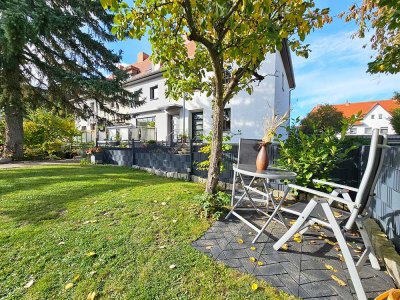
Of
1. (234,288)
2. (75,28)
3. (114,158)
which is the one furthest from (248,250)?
(75,28)

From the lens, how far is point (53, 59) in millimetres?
12484

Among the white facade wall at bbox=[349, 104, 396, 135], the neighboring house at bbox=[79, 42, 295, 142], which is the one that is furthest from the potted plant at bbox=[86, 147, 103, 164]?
the white facade wall at bbox=[349, 104, 396, 135]

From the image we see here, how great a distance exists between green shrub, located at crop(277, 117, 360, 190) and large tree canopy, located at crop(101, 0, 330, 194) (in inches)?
56.6

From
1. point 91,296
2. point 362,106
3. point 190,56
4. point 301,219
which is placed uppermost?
point 362,106

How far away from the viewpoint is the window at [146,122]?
17.6 m

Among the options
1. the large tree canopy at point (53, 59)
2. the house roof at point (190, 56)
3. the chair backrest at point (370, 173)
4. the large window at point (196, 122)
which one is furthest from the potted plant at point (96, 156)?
the chair backrest at point (370, 173)

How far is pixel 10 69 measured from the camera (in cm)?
1019

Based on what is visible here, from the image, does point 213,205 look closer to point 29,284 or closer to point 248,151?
point 248,151

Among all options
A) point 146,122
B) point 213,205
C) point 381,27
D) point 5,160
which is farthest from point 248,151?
point 146,122

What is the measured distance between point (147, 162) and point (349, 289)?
7274 mm

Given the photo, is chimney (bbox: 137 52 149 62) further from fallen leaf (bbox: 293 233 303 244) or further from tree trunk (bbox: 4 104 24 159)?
fallen leaf (bbox: 293 233 303 244)

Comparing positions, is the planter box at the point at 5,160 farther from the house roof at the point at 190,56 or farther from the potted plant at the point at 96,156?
the house roof at the point at 190,56

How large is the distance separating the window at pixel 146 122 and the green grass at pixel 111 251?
531 inches

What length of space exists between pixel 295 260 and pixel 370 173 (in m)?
1.13
